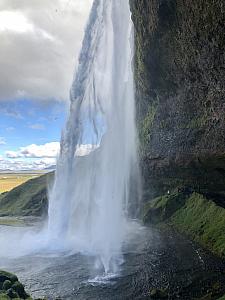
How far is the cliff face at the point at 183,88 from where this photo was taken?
2917 cm

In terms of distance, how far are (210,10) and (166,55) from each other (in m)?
9.87

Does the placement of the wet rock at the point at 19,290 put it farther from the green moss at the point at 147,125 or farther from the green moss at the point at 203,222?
the green moss at the point at 203,222

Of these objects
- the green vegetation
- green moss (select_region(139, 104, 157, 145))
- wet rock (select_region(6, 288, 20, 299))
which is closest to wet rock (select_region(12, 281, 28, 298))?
the green vegetation

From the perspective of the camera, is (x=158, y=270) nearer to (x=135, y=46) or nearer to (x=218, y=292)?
(x=218, y=292)

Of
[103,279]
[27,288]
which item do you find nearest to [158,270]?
[103,279]

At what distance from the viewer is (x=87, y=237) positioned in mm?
63594

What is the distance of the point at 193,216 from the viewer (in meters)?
79.3

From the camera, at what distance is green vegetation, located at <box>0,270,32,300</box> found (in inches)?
1372

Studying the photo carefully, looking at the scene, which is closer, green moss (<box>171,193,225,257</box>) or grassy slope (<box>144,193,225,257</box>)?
green moss (<box>171,193,225,257</box>)

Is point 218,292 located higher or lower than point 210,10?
lower

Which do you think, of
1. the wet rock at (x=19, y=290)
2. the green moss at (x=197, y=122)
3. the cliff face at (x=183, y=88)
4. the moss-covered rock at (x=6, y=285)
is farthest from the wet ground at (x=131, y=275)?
the green moss at (x=197, y=122)

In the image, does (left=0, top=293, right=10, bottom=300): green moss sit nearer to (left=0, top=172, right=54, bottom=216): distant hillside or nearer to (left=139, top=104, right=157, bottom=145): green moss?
(left=139, top=104, right=157, bottom=145): green moss

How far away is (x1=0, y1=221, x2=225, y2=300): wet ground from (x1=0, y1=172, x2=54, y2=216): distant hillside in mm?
85207

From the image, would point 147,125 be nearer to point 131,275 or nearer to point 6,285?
point 131,275
